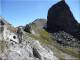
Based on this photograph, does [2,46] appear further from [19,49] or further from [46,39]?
[46,39]

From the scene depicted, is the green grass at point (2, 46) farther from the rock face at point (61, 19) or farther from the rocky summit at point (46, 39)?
the rock face at point (61, 19)

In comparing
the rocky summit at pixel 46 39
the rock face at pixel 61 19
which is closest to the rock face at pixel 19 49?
the rocky summit at pixel 46 39

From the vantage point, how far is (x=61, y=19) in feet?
522

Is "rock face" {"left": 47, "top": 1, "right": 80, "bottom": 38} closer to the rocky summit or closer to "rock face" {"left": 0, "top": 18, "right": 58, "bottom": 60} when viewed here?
the rocky summit

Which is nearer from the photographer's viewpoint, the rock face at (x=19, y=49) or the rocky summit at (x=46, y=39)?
the rock face at (x=19, y=49)

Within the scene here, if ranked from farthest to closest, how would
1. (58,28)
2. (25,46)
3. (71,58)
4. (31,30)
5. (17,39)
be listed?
(58,28) < (31,30) < (71,58) < (17,39) < (25,46)

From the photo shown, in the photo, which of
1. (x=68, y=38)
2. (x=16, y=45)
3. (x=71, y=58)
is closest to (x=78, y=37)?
(x=68, y=38)

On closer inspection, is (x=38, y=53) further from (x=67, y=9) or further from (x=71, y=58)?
(x=67, y=9)

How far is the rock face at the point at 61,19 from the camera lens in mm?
155125

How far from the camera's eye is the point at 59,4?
164375mm

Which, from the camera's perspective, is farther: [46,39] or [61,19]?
[61,19]

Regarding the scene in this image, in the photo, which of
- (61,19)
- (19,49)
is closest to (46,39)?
(61,19)

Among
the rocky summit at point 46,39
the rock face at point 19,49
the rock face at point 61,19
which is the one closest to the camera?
the rock face at point 19,49

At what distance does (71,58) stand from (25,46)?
30343mm
